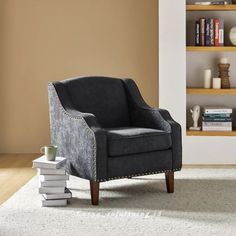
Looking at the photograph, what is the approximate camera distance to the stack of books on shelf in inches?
225

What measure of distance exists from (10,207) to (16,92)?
94.4 inches

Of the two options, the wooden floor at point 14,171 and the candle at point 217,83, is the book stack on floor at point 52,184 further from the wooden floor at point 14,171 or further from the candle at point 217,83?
the candle at point 217,83

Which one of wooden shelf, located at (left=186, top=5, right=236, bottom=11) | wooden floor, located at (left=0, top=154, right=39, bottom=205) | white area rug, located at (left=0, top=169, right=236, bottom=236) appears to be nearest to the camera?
white area rug, located at (left=0, top=169, right=236, bottom=236)

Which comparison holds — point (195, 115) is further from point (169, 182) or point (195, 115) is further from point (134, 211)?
point (134, 211)

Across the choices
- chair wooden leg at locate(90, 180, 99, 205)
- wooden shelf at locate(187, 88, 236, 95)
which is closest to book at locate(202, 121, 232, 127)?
wooden shelf at locate(187, 88, 236, 95)

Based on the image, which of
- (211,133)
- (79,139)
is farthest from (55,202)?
(211,133)

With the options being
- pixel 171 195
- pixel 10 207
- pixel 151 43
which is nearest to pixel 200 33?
pixel 151 43

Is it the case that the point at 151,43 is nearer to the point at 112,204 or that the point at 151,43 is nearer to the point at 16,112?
the point at 16,112

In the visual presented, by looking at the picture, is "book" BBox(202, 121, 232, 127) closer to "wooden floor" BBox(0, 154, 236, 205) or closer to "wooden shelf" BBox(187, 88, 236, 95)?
"wooden shelf" BBox(187, 88, 236, 95)

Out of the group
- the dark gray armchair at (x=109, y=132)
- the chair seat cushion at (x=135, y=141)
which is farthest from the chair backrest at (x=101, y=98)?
the chair seat cushion at (x=135, y=141)

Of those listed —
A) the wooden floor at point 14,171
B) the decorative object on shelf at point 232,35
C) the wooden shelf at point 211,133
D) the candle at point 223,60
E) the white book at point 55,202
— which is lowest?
the wooden floor at point 14,171

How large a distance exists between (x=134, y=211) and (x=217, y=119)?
2.02 metres

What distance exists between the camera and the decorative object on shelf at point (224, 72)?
225 inches

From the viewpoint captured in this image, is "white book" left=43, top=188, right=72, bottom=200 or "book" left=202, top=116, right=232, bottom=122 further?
"book" left=202, top=116, right=232, bottom=122
